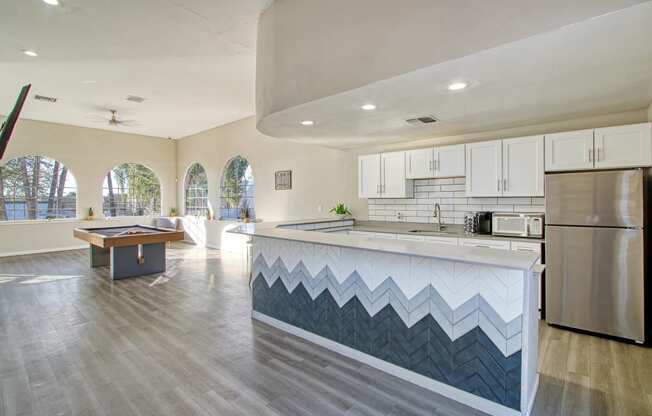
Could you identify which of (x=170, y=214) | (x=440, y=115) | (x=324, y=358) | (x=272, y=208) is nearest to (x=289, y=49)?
(x=440, y=115)

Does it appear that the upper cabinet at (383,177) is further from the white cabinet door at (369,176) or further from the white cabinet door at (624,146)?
the white cabinet door at (624,146)

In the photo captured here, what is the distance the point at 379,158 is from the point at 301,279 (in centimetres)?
263

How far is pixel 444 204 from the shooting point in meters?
4.83

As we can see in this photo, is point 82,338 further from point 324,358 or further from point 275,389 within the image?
point 324,358

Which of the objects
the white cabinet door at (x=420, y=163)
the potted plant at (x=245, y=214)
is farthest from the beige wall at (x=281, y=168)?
the white cabinet door at (x=420, y=163)

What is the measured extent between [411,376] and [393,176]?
311 centimetres

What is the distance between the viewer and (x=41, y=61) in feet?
14.9

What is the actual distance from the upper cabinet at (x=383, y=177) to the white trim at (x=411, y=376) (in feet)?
8.56

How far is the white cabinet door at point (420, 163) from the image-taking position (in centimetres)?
461

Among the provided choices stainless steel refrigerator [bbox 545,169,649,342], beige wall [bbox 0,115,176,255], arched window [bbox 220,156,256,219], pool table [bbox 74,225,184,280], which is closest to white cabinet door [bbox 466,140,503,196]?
stainless steel refrigerator [bbox 545,169,649,342]

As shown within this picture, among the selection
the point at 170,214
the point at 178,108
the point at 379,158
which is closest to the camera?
the point at 379,158

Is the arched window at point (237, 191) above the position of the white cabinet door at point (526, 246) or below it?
above

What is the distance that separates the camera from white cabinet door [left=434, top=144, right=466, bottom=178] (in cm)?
434

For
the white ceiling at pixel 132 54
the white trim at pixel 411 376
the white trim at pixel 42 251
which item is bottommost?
the white trim at pixel 411 376
